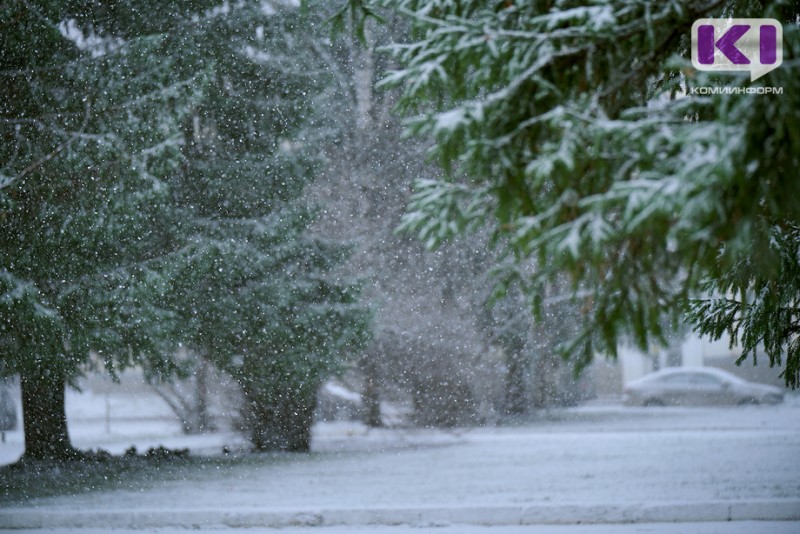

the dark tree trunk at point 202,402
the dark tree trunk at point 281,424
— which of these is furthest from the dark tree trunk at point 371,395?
the dark tree trunk at point 202,402

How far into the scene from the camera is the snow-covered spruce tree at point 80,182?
10.8 metres

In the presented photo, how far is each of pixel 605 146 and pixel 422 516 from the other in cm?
544

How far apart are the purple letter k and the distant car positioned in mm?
19548

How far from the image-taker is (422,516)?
8484mm

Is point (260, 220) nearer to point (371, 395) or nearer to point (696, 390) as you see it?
point (371, 395)

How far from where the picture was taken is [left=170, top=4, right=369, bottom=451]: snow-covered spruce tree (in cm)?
1284

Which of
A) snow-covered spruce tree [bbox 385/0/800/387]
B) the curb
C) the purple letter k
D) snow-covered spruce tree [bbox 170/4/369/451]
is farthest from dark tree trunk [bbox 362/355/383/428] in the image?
the purple letter k

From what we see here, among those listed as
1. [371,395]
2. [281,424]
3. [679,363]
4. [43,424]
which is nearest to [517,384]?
[371,395]

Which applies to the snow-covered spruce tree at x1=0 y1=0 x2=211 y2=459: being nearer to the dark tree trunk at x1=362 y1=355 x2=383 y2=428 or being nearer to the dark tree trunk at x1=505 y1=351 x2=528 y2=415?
the dark tree trunk at x1=362 y1=355 x2=383 y2=428

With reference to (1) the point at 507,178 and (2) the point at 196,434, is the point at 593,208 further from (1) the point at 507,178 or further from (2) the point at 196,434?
(2) the point at 196,434

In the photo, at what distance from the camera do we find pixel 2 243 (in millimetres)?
11242

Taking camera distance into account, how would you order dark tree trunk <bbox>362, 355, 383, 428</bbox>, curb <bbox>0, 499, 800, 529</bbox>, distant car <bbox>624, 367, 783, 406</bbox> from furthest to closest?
distant car <bbox>624, 367, 783, 406</bbox> < dark tree trunk <bbox>362, 355, 383, 428</bbox> < curb <bbox>0, 499, 800, 529</bbox>

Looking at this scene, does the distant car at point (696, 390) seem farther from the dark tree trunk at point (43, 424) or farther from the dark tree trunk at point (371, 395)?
the dark tree trunk at point (43, 424)

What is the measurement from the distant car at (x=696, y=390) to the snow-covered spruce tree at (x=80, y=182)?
49.6 feet
